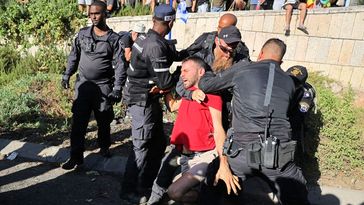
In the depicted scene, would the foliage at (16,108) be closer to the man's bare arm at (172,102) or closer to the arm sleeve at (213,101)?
the man's bare arm at (172,102)

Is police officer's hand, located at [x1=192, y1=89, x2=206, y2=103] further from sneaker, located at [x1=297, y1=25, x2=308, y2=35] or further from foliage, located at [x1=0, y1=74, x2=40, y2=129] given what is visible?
sneaker, located at [x1=297, y1=25, x2=308, y2=35]

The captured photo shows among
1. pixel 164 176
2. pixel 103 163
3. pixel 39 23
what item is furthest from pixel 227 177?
pixel 39 23

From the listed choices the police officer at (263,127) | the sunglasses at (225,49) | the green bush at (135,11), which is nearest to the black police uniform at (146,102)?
the sunglasses at (225,49)

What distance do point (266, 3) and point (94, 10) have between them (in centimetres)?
535

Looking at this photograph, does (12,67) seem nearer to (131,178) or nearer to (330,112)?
(131,178)

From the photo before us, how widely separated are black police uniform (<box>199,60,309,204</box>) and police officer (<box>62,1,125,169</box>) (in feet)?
5.72

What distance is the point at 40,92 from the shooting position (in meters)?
7.02

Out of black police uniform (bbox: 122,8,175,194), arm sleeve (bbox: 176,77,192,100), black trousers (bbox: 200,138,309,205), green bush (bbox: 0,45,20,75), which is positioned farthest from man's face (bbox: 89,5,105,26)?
green bush (bbox: 0,45,20,75)

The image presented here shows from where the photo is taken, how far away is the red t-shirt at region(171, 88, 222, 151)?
11.0 feet

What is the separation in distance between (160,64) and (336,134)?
2.67 meters

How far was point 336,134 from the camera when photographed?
16.3ft

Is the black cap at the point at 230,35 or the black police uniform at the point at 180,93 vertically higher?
the black cap at the point at 230,35

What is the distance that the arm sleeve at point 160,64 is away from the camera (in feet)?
11.5

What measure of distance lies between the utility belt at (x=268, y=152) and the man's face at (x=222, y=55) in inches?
33.9
